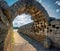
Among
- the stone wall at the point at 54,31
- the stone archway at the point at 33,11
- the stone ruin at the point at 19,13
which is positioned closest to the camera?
the stone ruin at the point at 19,13

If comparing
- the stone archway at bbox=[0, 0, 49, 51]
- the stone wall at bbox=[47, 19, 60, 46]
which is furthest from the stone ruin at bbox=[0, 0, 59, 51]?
the stone wall at bbox=[47, 19, 60, 46]

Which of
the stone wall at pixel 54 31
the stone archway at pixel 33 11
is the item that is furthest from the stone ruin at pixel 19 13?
the stone wall at pixel 54 31

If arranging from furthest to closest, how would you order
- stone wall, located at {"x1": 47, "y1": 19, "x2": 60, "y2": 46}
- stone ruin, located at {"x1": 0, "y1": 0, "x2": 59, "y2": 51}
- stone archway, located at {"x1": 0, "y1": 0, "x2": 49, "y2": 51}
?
stone wall, located at {"x1": 47, "y1": 19, "x2": 60, "y2": 46} < stone archway, located at {"x1": 0, "y1": 0, "x2": 49, "y2": 51} < stone ruin, located at {"x1": 0, "y1": 0, "x2": 59, "y2": 51}

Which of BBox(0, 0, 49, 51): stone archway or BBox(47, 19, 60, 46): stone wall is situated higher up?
BBox(0, 0, 49, 51): stone archway

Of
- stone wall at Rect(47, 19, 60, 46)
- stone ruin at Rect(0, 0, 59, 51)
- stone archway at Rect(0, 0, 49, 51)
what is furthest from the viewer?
stone wall at Rect(47, 19, 60, 46)

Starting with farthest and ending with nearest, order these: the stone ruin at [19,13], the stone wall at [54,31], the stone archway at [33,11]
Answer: the stone wall at [54,31], the stone archway at [33,11], the stone ruin at [19,13]

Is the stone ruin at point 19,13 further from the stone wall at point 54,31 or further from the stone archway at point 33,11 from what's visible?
the stone wall at point 54,31

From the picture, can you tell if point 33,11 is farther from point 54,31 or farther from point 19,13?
point 54,31

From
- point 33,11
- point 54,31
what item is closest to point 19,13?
point 33,11

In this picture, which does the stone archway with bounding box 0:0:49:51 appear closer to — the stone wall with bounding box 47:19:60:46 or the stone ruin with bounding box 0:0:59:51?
the stone ruin with bounding box 0:0:59:51

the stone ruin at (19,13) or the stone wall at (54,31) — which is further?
the stone wall at (54,31)

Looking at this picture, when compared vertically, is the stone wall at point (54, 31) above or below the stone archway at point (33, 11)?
below

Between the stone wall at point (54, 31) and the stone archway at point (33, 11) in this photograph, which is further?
the stone wall at point (54, 31)

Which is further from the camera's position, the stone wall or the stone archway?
the stone wall
